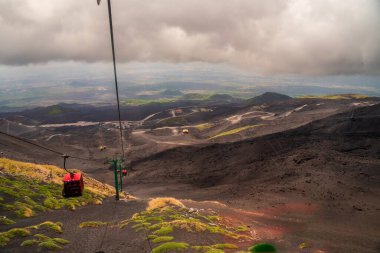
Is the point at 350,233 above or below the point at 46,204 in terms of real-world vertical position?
below

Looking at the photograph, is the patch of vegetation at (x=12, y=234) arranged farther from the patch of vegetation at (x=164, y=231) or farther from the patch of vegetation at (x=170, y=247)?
the patch of vegetation at (x=170, y=247)

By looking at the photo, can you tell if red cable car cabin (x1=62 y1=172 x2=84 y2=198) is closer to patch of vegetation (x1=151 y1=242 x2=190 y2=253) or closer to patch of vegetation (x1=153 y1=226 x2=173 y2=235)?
patch of vegetation (x1=153 y1=226 x2=173 y2=235)

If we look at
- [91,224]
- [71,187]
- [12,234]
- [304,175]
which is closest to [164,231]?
[91,224]

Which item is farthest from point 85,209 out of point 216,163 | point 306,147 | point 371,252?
point 306,147

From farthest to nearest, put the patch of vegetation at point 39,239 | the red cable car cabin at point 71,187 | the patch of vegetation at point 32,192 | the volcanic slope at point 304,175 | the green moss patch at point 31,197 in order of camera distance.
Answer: the volcanic slope at point 304,175
the patch of vegetation at point 32,192
the green moss patch at point 31,197
the red cable car cabin at point 71,187
the patch of vegetation at point 39,239

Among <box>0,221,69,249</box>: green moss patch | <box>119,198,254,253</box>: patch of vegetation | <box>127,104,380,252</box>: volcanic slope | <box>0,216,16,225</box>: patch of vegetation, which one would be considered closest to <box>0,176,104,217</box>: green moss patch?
<box>0,216,16,225</box>: patch of vegetation

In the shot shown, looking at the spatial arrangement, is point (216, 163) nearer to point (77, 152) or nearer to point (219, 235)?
point (219, 235)

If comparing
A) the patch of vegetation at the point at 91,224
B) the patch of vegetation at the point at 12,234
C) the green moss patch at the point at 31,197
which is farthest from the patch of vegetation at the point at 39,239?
the green moss patch at the point at 31,197
